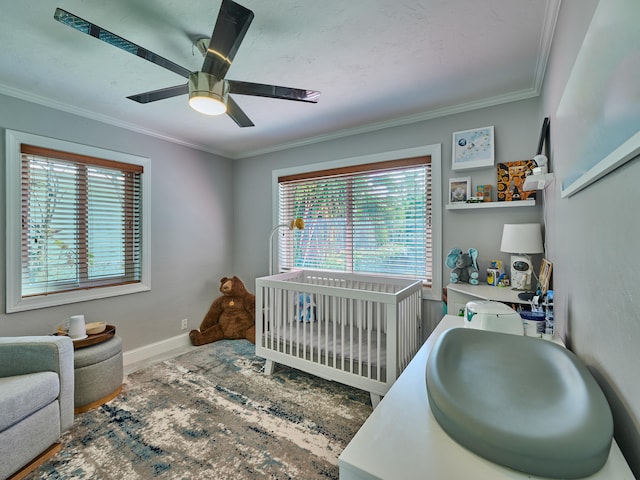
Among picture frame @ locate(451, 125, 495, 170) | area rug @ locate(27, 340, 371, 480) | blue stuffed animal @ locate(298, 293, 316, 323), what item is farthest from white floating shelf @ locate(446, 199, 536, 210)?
area rug @ locate(27, 340, 371, 480)

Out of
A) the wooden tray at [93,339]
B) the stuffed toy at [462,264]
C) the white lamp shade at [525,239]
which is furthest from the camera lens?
the stuffed toy at [462,264]

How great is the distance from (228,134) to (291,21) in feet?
6.00

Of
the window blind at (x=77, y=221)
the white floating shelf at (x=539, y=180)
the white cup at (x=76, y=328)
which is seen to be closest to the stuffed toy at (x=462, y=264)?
the white floating shelf at (x=539, y=180)

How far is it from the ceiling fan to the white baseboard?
7.79 ft

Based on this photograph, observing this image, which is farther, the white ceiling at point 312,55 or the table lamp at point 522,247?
the table lamp at point 522,247

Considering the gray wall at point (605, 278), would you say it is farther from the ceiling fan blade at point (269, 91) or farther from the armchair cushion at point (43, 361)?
the armchair cushion at point (43, 361)

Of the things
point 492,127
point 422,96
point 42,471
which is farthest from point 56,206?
point 492,127

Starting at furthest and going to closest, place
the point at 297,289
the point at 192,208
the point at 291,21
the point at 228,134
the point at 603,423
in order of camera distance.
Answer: the point at 192,208, the point at 228,134, the point at 297,289, the point at 291,21, the point at 603,423

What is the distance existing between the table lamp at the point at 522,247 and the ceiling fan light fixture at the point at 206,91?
204 cm

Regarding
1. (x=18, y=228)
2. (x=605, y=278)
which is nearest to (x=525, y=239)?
(x=605, y=278)

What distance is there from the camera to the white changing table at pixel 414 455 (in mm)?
564

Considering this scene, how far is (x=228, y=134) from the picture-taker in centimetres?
306

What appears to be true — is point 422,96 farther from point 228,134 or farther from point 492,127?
point 228,134

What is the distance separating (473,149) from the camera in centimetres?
231
